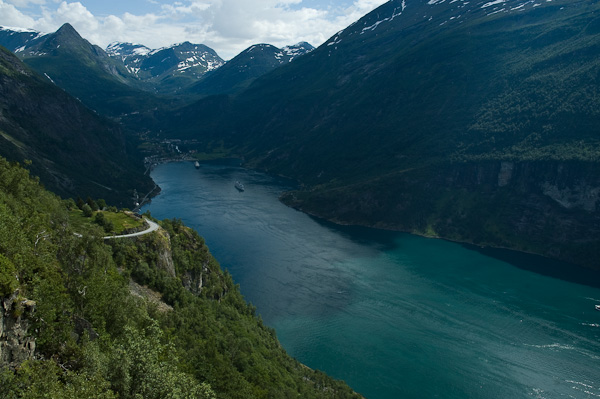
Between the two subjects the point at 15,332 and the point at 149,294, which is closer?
the point at 15,332

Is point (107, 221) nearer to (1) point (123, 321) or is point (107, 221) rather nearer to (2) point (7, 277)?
(1) point (123, 321)

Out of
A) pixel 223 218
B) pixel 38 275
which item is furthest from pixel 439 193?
pixel 38 275

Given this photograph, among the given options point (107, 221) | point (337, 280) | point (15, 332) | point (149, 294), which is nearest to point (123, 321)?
point (15, 332)

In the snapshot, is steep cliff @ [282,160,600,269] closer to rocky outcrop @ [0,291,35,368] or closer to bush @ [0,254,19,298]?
rocky outcrop @ [0,291,35,368]

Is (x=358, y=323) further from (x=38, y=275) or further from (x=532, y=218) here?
(x=532, y=218)

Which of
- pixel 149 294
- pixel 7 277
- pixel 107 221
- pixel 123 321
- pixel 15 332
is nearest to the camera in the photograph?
pixel 15 332

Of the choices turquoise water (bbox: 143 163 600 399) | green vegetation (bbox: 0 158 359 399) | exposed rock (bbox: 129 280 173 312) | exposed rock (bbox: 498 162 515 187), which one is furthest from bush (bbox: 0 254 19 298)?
exposed rock (bbox: 498 162 515 187)
